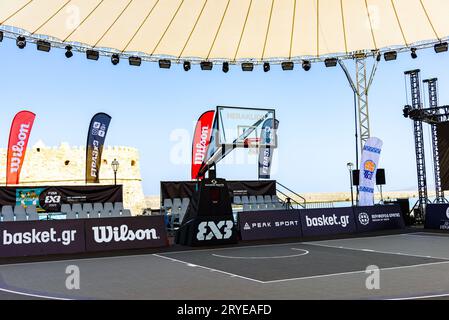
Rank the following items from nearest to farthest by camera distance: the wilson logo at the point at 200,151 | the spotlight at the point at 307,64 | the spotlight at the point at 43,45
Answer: the spotlight at the point at 43,45, the spotlight at the point at 307,64, the wilson logo at the point at 200,151

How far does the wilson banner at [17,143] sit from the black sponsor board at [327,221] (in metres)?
18.0

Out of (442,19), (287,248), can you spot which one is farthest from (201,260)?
(442,19)

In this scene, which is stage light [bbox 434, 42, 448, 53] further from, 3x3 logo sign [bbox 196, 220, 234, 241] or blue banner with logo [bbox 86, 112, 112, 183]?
blue banner with logo [bbox 86, 112, 112, 183]

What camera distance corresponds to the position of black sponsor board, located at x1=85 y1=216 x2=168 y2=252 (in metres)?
13.1

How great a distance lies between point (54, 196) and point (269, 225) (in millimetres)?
11424

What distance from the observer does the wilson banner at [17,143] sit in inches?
1038

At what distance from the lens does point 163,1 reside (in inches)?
622

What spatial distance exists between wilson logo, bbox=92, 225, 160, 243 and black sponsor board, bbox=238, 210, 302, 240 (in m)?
3.40

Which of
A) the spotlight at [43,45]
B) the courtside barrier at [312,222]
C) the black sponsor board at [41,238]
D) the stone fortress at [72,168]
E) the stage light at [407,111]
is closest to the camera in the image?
the black sponsor board at [41,238]

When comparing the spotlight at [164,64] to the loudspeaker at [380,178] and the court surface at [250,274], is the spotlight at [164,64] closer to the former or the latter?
the court surface at [250,274]

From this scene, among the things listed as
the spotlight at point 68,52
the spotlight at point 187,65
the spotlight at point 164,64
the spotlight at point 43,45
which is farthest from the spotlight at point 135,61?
the spotlight at point 43,45

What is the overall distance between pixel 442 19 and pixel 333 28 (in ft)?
12.9

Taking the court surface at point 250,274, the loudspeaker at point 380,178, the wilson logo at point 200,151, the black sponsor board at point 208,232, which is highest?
the wilson logo at point 200,151

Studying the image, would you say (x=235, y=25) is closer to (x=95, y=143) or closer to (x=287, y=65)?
(x=287, y=65)
